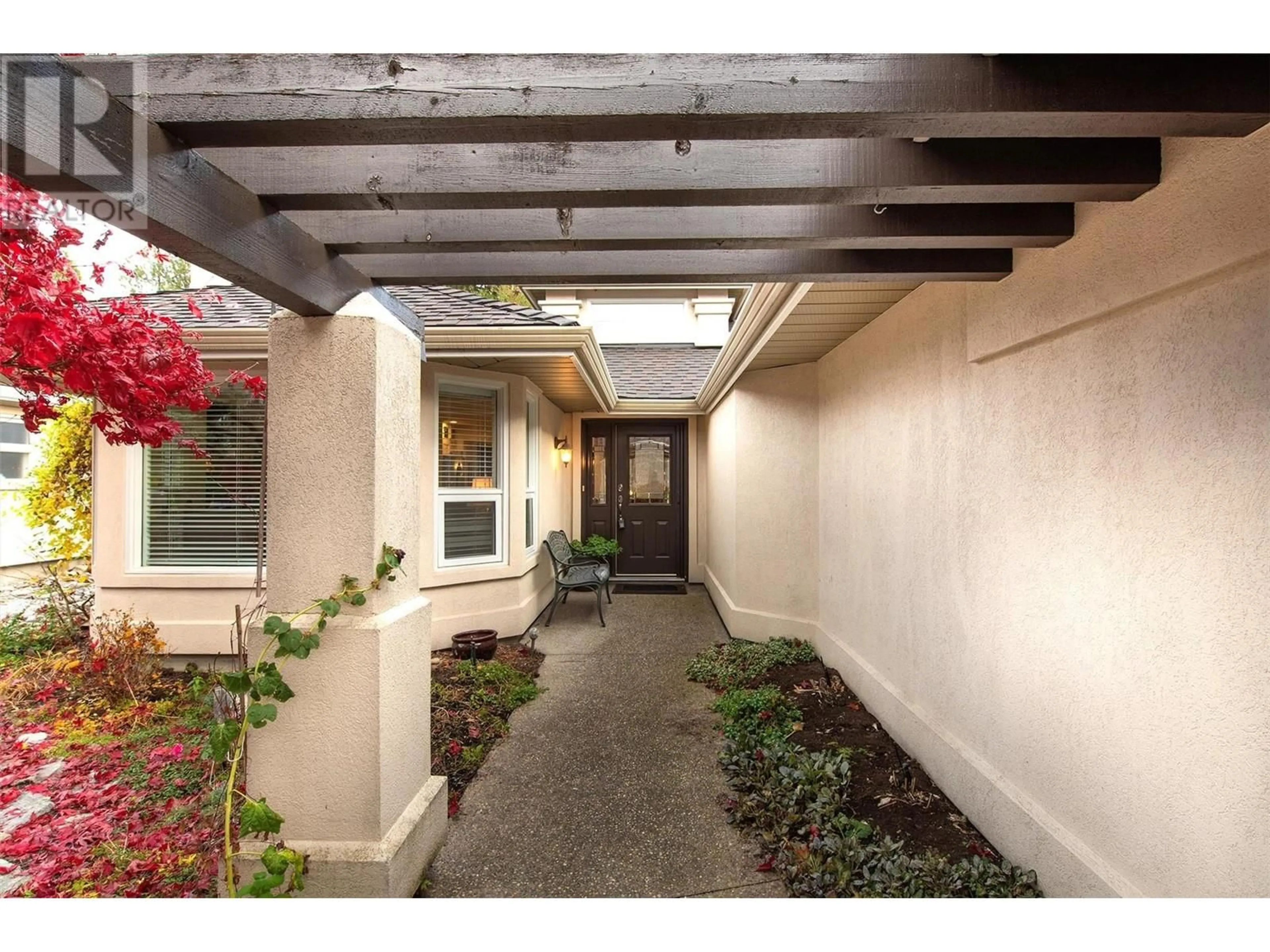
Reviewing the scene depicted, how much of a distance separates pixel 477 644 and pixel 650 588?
3.96 m

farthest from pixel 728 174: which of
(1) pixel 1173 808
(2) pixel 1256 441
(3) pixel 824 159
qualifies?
(1) pixel 1173 808

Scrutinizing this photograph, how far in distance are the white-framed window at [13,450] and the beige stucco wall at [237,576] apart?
5.56 m

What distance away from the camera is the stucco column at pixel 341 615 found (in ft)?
6.92

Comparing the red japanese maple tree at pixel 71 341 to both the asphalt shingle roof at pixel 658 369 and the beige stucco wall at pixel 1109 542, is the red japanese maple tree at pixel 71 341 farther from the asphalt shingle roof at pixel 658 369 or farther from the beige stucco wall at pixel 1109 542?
the asphalt shingle roof at pixel 658 369

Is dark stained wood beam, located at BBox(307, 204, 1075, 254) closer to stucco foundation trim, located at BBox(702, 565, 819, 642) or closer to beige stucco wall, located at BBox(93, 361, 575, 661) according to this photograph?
beige stucco wall, located at BBox(93, 361, 575, 661)

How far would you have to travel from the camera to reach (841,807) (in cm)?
278

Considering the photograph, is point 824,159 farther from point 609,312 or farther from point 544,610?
point 609,312

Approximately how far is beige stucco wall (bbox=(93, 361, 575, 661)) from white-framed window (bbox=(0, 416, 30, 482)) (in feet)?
18.3

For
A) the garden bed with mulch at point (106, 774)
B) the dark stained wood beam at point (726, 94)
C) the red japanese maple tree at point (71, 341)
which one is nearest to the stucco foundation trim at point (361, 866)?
the garden bed with mulch at point (106, 774)

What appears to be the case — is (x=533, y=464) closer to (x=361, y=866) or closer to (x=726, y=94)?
(x=361, y=866)

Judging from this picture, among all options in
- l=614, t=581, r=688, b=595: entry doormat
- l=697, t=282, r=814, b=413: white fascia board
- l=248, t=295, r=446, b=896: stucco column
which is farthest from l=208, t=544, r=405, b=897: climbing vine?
l=614, t=581, r=688, b=595: entry doormat

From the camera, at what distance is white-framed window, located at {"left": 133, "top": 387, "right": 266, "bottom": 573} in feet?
15.8

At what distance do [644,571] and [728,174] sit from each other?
7479 millimetres

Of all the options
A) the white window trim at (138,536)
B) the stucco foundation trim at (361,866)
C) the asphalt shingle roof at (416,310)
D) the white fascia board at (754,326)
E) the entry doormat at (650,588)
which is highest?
the asphalt shingle roof at (416,310)
